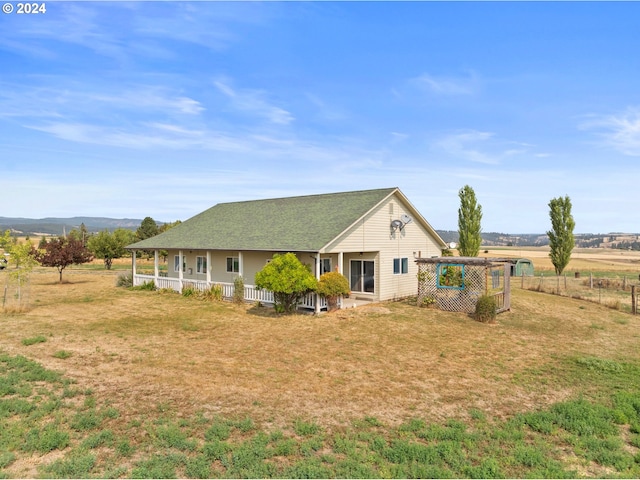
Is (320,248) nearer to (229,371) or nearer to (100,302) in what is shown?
(229,371)

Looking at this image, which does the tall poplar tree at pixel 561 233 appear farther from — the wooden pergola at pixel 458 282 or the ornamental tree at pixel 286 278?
the ornamental tree at pixel 286 278

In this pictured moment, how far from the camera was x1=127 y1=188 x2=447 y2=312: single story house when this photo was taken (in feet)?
67.9

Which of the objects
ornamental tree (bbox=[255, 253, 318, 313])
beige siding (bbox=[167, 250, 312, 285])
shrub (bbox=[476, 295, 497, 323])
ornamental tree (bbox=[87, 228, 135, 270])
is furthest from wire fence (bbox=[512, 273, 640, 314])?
ornamental tree (bbox=[87, 228, 135, 270])

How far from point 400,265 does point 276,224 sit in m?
8.05

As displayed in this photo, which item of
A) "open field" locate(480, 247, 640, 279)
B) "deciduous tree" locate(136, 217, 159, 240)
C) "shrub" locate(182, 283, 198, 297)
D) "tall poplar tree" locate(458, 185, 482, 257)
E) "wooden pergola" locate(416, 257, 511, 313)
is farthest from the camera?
"deciduous tree" locate(136, 217, 159, 240)

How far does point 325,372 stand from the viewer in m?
10.8

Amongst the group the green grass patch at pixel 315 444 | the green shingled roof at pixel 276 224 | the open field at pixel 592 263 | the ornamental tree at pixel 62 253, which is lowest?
the open field at pixel 592 263

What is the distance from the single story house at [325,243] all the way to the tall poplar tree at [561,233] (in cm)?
2457

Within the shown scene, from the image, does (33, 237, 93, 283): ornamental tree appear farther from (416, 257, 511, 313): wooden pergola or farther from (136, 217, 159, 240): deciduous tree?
(136, 217, 159, 240): deciduous tree

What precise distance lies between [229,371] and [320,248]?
8849 millimetres

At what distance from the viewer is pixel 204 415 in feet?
25.8

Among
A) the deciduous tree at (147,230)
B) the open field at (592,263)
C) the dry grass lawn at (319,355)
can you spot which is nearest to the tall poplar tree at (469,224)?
the open field at (592,263)

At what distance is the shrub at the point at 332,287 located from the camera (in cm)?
1862

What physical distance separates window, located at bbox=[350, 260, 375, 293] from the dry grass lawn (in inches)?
79.0
